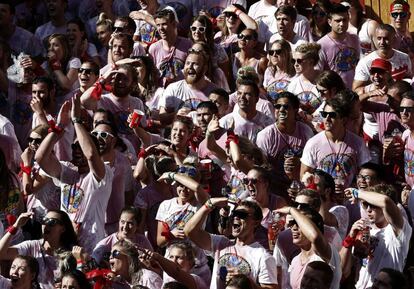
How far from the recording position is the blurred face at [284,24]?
609 inches

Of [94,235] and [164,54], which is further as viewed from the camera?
[164,54]

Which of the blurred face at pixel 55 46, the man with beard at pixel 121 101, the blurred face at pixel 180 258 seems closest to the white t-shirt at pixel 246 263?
the blurred face at pixel 180 258

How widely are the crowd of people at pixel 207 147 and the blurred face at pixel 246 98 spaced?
0.5 inches

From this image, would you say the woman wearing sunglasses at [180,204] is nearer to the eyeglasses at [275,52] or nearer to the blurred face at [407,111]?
the blurred face at [407,111]

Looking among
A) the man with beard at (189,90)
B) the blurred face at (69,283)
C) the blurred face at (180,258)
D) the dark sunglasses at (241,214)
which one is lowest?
the man with beard at (189,90)

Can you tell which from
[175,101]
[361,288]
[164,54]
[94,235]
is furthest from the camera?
[164,54]

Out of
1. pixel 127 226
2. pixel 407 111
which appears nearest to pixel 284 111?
pixel 407 111

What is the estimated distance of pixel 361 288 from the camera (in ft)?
38.2

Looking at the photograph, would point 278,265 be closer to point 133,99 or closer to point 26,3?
point 133,99

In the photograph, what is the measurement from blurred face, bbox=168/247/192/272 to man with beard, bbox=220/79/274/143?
2272 millimetres

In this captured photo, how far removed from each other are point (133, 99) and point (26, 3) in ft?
10.9

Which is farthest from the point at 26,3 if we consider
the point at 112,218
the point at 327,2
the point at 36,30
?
the point at 112,218

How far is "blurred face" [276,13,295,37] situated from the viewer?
50.8 ft

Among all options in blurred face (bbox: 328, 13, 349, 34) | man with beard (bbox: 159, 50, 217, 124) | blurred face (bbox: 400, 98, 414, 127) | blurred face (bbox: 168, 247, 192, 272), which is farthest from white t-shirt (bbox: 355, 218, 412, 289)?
blurred face (bbox: 328, 13, 349, 34)
